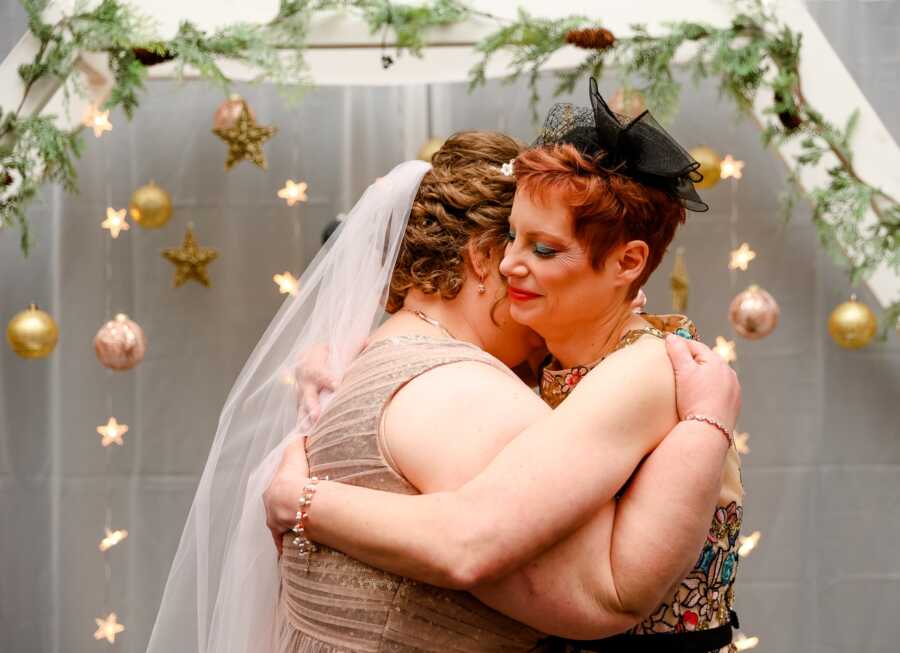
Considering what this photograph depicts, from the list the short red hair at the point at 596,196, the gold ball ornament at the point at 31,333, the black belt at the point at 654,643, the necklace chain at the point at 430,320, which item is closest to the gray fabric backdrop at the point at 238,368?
the gold ball ornament at the point at 31,333

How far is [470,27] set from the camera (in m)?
2.66

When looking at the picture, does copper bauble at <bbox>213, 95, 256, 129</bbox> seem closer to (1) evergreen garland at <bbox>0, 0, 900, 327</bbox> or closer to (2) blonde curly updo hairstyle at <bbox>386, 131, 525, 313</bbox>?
(1) evergreen garland at <bbox>0, 0, 900, 327</bbox>

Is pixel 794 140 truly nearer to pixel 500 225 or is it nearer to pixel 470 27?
pixel 470 27

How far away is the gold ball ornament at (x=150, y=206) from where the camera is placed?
283 cm

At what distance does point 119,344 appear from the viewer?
2752 millimetres

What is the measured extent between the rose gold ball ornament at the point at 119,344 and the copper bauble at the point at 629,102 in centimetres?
136

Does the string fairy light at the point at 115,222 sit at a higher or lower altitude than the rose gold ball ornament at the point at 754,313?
higher

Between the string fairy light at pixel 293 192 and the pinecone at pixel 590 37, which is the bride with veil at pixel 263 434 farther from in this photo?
the string fairy light at pixel 293 192

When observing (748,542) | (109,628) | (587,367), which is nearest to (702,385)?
(587,367)

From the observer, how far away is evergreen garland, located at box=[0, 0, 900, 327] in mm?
2564

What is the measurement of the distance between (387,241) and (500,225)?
205 mm

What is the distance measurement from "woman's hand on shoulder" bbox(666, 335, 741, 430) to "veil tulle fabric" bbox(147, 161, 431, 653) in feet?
1.68

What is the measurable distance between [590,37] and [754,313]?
0.84 meters

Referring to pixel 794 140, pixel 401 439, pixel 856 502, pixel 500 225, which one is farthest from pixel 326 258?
pixel 856 502
